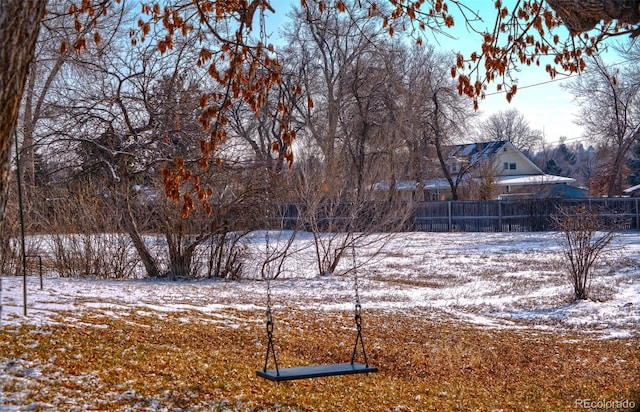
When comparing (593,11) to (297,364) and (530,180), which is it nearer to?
(297,364)

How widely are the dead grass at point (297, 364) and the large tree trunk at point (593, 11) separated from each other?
3.51 metres

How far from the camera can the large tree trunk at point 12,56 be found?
3451mm

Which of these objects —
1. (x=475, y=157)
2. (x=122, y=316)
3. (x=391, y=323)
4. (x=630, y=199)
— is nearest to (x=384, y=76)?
(x=630, y=199)

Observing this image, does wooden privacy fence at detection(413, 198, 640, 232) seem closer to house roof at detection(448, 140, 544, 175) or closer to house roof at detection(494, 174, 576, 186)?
house roof at detection(448, 140, 544, 175)

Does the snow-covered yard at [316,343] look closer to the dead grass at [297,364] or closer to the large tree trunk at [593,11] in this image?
the dead grass at [297,364]

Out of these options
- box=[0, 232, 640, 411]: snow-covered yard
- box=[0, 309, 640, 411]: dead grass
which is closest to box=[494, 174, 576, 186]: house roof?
box=[0, 232, 640, 411]: snow-covered yard

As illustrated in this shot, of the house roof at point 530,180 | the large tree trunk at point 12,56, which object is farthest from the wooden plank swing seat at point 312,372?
the house roof at point 530,180

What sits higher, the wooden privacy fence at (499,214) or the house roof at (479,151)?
the house roof at (479,151)

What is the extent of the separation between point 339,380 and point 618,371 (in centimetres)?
392

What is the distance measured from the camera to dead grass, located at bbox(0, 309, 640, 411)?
588cm

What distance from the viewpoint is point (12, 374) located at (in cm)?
595

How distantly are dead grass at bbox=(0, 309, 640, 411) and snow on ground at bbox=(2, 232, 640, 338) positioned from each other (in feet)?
3.04

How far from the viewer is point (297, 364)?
25.7 ft

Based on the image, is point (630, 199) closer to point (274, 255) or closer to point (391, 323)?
point (274, 255)
